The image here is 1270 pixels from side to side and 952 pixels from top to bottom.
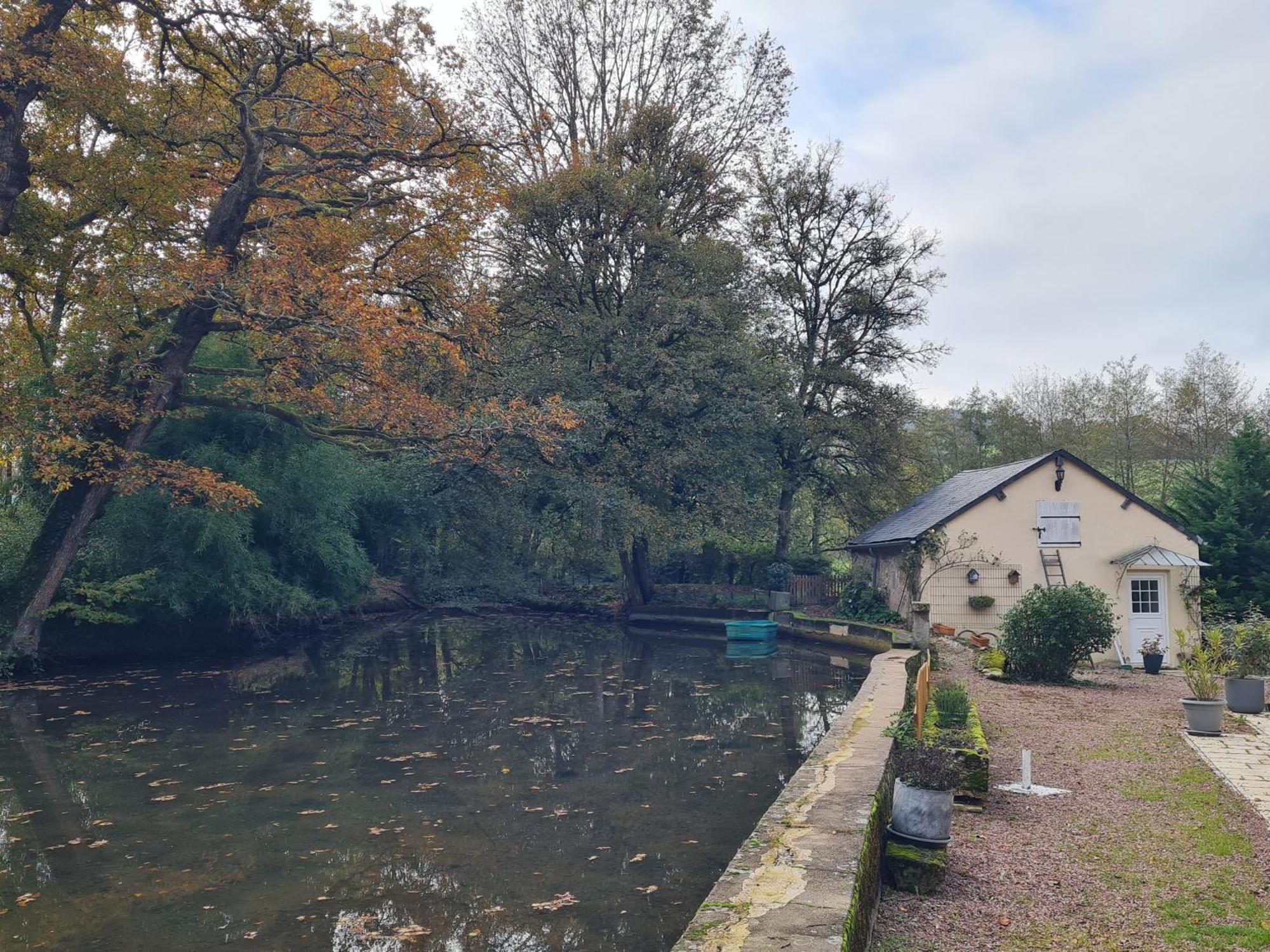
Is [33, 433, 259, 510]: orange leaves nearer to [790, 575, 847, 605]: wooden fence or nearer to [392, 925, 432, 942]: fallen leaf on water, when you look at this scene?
[392, 925, 432, 942]: fallen leaf on water

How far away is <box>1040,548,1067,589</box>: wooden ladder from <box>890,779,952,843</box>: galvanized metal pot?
18970 mm

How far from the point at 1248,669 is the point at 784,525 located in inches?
804

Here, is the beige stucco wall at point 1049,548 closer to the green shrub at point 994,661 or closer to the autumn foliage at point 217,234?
the green shrub at point 994,661

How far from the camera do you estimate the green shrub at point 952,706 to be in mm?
9047

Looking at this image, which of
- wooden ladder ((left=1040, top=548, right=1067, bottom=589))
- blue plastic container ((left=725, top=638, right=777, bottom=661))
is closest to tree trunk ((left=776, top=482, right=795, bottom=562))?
blue plastic container ((left=725, top=638, right=777, bottom=661))

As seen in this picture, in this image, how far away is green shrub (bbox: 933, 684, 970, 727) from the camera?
9047 millimetres

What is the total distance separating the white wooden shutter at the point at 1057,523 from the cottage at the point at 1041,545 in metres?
0.02

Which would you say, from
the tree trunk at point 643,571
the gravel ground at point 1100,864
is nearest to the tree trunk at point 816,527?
the tree trunk at point 643,571

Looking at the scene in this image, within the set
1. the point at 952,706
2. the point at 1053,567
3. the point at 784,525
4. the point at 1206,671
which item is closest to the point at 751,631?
the point at 1053,567

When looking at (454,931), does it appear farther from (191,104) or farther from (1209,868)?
(191,104)

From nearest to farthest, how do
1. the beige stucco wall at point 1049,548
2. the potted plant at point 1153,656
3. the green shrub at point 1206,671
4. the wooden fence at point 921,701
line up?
the wooden fence at point 921,701
the green shrub at point 1206,671
the potted plant at point 1153,656
the beige stucco wall at point 1049,548

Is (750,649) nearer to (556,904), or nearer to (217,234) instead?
(217,234)

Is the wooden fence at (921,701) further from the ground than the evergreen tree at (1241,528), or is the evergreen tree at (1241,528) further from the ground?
the evergreen tree at (1241,528)

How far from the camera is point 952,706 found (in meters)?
9.51
